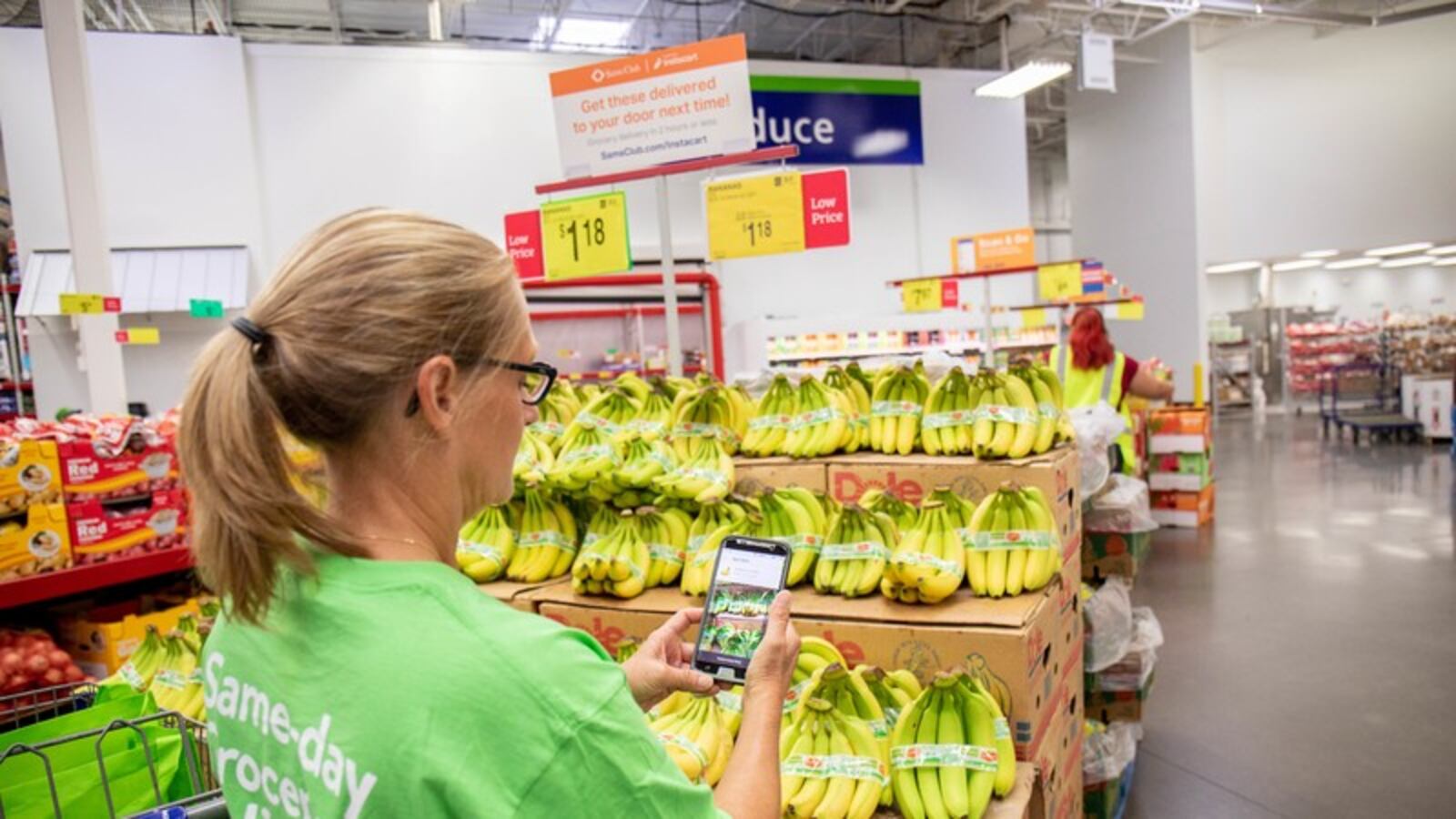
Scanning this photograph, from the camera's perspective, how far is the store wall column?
166 inches

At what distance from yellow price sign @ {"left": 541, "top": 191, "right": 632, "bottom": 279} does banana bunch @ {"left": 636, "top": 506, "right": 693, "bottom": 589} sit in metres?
1.28

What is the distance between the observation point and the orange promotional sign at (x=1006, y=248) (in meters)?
9.46

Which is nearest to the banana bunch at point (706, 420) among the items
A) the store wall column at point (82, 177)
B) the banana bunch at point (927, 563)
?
the banana bunch at point (927, 563)

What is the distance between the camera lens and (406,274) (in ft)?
2.81

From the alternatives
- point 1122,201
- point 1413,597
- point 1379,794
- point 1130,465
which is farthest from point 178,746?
point 1122,201

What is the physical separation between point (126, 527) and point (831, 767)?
258cm

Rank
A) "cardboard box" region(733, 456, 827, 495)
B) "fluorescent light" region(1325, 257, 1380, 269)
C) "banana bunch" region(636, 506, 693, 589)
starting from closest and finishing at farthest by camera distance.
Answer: "banana bunch" region(636, 506, 693, 589) → "cardboard box" region(733, 456, 827, 495) → "fluorescent light" region(1325, 257, 1380, 269)

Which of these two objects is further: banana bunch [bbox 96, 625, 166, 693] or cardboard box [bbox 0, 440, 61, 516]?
cardboard box [bbox 0, 440, 61, 516]

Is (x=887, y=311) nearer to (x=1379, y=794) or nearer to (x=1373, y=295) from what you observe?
(x=1379, y=794)

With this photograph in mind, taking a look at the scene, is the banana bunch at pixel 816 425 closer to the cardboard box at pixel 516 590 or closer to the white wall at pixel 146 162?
the cardboard box at pixel 516 590

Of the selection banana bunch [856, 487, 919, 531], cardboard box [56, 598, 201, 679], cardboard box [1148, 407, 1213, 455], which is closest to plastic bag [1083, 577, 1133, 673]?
banana bunch [856, 487, 919, 531]

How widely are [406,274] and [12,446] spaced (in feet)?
8.78

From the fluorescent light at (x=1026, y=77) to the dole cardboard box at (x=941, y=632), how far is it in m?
7.06

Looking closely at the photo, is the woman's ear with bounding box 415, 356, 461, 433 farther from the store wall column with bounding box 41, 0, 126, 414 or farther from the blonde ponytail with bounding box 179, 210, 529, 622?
the store wall column with bounding box 41, 0, 126, 414
